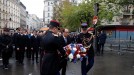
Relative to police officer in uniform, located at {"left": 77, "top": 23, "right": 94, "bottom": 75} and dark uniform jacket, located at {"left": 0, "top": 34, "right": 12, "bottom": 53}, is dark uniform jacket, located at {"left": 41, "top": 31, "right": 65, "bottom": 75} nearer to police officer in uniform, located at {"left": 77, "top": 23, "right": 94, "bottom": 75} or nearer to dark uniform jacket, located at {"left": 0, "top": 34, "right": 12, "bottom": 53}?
police officer in uniform, located at {"left": 77, "top": 23, "right": 94, "bottom": 75}

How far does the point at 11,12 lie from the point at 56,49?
355 ft

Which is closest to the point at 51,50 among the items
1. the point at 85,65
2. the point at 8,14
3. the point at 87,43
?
the point at 85,65

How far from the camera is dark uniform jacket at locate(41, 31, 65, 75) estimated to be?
7.60 meters

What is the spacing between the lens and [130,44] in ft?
96.5

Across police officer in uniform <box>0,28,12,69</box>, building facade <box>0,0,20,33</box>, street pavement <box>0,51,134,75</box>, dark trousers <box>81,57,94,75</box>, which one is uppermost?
building facade <box>0,0,20,33</box>

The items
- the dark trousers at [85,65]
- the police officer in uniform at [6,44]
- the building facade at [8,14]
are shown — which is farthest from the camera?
the building facade at [8,14]

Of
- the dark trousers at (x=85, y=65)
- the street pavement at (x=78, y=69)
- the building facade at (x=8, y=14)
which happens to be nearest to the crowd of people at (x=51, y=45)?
the dark trousers at (x=85, y=65)

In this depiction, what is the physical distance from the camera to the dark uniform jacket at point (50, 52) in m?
7.60

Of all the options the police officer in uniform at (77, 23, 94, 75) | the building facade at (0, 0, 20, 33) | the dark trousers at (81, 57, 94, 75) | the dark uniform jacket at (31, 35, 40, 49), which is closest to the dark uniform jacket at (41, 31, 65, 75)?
the dark trousers at (81, 57, 94, 75)

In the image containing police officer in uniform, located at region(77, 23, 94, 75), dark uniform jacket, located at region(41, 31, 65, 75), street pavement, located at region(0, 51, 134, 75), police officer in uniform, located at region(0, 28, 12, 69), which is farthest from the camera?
police officer in uniform, located at region(0, 28, 12, 69)

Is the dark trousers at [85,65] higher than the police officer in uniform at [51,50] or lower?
lower

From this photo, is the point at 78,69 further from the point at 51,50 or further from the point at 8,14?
the point at 8,14

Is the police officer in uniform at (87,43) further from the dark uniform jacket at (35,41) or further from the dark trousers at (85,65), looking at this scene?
the dark uniform jacket at (35,41)

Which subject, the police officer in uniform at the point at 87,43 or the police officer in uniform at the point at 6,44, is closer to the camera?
the police officer in uniform at the point at 87,43
